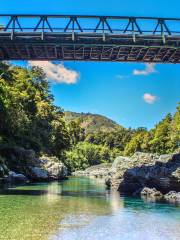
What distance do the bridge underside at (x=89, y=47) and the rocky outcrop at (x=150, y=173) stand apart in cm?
1029

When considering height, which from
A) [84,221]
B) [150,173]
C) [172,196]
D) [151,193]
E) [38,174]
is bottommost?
[84,221]

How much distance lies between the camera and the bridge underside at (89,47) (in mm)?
37406

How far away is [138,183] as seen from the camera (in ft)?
135

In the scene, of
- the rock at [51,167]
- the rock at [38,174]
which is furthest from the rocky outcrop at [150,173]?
the rock at [51,167]

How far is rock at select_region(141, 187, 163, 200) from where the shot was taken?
37219mm

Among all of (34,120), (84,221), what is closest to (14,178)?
(34,120)

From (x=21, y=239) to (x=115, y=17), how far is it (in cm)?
2761

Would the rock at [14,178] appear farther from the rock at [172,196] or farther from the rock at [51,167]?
the rock at [172,196]

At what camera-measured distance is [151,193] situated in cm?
3784

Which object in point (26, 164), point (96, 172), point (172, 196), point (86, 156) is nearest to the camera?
point (172, 196)

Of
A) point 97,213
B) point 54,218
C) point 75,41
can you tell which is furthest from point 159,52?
point 54,218

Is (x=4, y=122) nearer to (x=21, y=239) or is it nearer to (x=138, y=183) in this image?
(x=138, y=183)

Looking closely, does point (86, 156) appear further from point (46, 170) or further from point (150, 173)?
point (150, 173)

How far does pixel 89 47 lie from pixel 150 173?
43.5 ft
